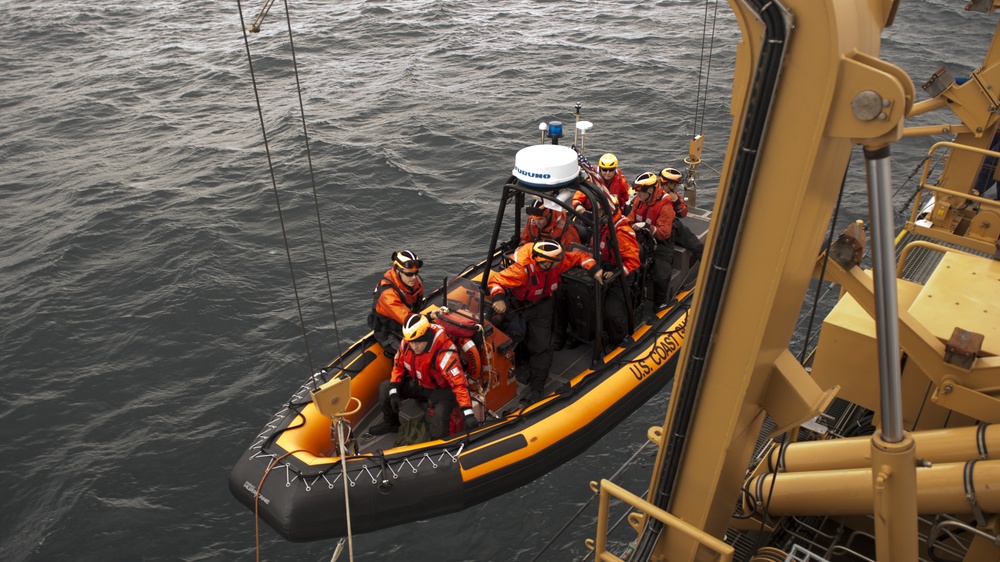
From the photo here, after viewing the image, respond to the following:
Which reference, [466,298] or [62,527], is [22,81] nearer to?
[62,527]

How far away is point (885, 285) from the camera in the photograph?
2.69m

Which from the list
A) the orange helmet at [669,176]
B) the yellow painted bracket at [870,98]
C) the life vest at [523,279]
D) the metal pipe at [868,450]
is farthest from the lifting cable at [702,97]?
the yellow painted bracket at [870,98]

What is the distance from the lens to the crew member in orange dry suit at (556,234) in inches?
298

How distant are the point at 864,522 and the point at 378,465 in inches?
148

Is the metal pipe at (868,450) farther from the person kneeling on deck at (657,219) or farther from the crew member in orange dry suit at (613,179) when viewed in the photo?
the crew member in orange dry suit at (613,179)

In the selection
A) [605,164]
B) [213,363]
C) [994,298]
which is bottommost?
[213,363]

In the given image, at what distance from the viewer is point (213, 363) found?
9617 mm

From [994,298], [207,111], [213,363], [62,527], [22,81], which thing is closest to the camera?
[994,298]

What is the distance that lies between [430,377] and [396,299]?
89 cm

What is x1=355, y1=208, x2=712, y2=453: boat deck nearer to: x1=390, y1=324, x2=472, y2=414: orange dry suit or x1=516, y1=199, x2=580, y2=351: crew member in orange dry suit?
x1=516, y1=199, x2=580, y2=351: crew member in orange dry suit

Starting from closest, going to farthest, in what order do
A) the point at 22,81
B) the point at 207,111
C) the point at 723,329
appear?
the point at 723,329
the point at 207,111
the point at 22,81

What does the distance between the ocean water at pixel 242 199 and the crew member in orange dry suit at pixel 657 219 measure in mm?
1713

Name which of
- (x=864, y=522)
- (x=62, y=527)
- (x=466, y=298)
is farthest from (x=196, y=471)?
(x=864, y=522)

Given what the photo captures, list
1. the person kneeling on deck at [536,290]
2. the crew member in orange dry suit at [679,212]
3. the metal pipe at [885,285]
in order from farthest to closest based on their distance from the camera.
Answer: the crew member in orange dry suit at [679,212]
the person kneeling on deck at [536,290]
the metal pipe at [885,285]
